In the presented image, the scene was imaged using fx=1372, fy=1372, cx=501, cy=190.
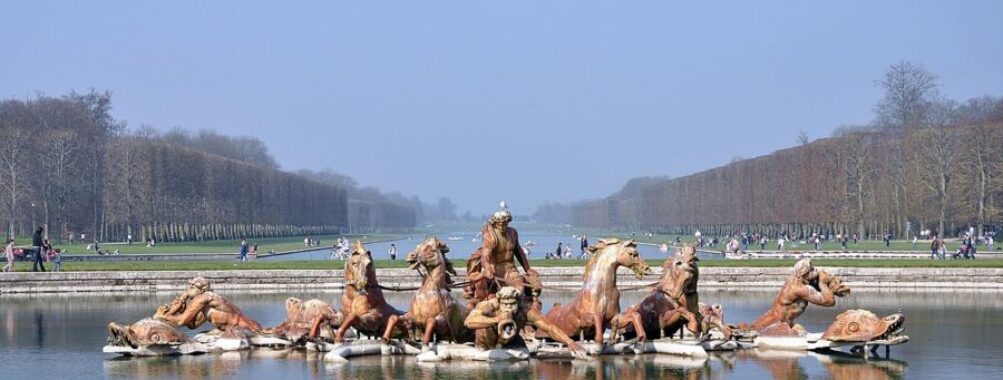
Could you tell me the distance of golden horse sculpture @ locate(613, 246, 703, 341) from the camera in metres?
18.1

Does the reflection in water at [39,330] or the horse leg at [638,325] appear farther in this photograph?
the reflection in water at [39,330]

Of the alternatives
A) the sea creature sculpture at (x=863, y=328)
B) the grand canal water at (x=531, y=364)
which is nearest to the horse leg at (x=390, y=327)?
the grand canal water at (x=531, y=364)

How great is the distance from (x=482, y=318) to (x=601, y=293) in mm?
1636

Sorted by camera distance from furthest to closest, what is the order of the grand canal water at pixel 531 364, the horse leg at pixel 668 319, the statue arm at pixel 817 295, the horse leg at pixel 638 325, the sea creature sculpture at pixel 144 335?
1. the statue arm at pixel 817 295
2. the sea creature sculpture at pixel 144 335
3. the horse leg at pixel 668 319
4. the horse leg at pixel 638 325
5. the grand canal water at pixel 531 364

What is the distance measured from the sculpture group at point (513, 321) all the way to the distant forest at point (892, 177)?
48068 millimetres

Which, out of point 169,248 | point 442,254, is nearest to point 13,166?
point 169,248

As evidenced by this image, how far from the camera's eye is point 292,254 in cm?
6544

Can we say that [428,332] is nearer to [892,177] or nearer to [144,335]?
[144,335]

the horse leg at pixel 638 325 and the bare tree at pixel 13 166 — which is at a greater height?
the bare tree at pixel 13 166

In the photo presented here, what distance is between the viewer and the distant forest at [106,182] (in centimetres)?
7225

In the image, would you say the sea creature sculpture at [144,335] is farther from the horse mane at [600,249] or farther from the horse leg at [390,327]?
the horse mane at [600,249]

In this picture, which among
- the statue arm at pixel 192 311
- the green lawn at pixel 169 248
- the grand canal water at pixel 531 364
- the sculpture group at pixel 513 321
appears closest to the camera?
the grand canal water at pixel 531 364

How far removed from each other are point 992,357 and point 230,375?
32.1ft

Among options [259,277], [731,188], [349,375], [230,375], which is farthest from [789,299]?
[731,188]
